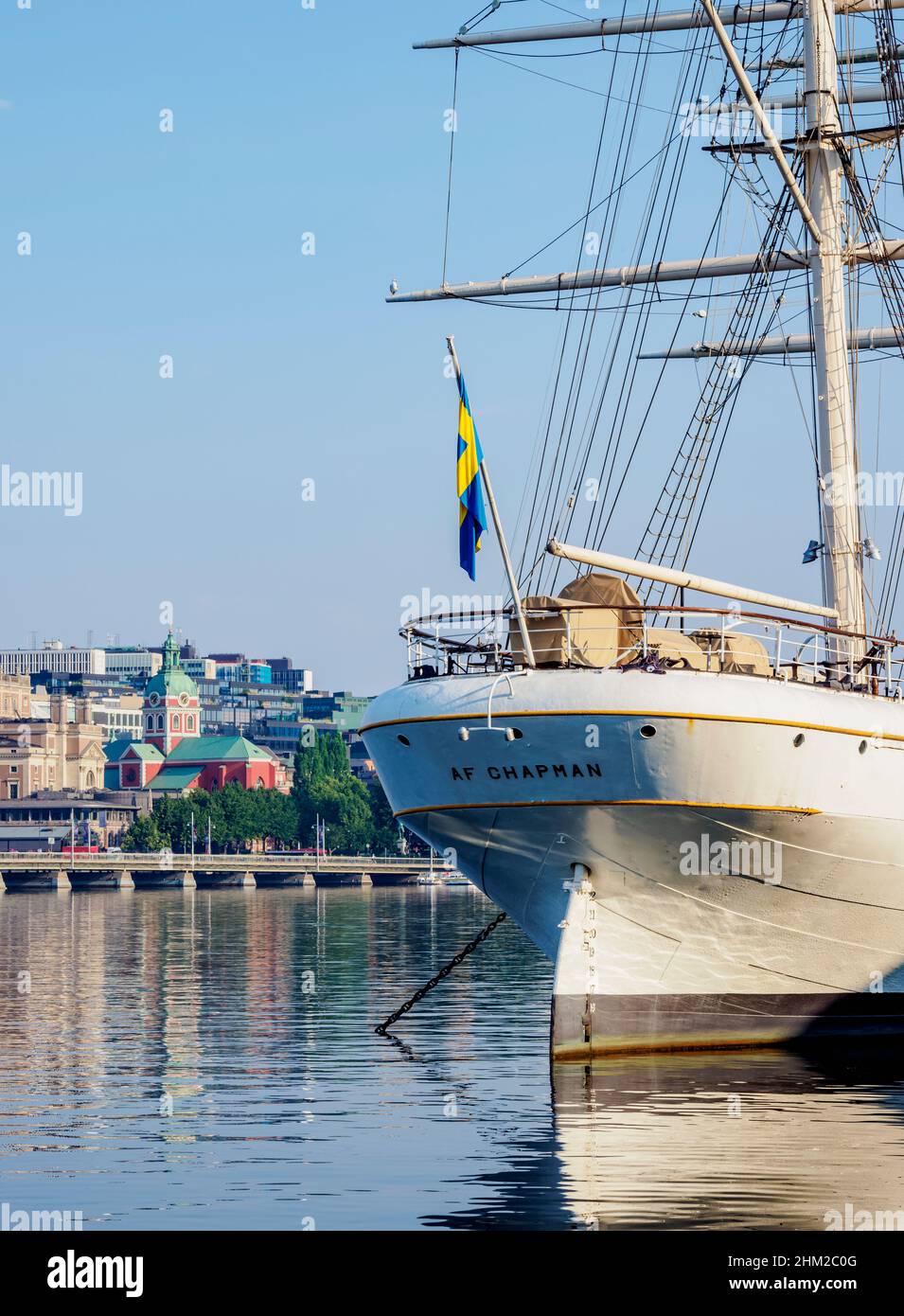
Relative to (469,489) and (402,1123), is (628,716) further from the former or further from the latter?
(402,1123)

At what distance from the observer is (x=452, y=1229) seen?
18516 millimetres

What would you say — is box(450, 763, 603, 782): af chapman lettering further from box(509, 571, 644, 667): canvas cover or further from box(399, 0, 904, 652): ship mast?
box(399, 0, 904, 652): ship mast

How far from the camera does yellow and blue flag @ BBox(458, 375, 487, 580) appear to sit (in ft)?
95.7

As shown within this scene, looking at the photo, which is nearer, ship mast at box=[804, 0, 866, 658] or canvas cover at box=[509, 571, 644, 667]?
canvas cover at box=[509, 571, 644, 667]

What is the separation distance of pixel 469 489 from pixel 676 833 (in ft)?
20.3

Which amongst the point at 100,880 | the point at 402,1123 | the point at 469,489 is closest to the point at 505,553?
the point at 469,489

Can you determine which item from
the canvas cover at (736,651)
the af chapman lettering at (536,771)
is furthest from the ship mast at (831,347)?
the af chapman lettering at (536,771)

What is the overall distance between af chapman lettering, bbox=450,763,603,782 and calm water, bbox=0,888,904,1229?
455 centimetres

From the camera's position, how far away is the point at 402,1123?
25938mm

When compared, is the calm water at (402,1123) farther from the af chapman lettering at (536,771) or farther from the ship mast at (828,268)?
the ship mast at (828,268)

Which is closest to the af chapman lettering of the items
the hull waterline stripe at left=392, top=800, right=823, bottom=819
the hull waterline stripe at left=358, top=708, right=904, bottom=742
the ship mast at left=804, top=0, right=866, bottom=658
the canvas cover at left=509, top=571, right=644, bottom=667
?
the hull waterline stripe at left=392, top=800, right=823, bottom=819

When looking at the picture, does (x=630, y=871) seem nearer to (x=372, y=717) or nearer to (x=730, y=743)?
(x=730, y=743)
